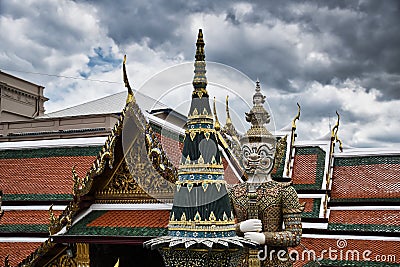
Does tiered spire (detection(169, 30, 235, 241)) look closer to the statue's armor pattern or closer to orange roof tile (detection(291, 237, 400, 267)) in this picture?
the statue's armor pattern

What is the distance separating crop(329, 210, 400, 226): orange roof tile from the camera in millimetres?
10148

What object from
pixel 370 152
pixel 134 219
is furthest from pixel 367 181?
pixel 134 219

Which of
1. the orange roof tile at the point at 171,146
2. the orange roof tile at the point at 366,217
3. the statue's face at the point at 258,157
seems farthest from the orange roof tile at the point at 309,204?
the statue's face at the point at 258,157

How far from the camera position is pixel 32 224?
25.1 feet

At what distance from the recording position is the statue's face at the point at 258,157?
5.05 meters

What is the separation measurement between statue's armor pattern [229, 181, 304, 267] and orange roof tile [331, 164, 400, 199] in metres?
6.63

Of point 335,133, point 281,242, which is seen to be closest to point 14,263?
point 281,242

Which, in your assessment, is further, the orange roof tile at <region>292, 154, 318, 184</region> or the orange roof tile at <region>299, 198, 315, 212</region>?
the orange roof tile at <region>292, 154, 318, 184</region>

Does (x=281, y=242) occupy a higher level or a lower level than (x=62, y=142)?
lower

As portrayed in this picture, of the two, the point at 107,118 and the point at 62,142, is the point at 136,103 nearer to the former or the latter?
the point at 62,142

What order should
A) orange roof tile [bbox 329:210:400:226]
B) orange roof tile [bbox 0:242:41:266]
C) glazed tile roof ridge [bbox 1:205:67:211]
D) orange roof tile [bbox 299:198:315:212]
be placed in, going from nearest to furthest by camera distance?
1. orange roof tile [bbox 0:242:41:266]
2. glazed tile roof ridge [bbox 1:205:67:211]
3. orange roof tile [bbox 329:210:400:226]
4. orange roof tile [bbox 299:198:315:212]

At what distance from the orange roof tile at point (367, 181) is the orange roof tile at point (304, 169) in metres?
0.55

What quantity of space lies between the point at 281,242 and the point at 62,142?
5399 millimetres

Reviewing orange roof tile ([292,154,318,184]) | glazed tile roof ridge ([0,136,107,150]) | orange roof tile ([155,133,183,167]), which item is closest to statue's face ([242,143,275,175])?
orange roof tile ([155,133,183,167])
